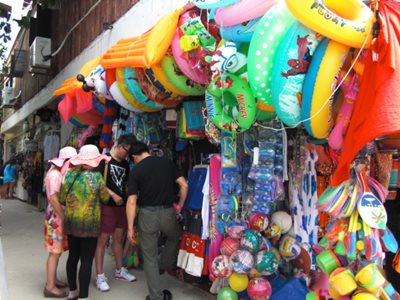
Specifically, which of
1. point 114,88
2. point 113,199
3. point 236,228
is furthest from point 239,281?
point 114,88

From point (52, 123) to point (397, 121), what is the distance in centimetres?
1223

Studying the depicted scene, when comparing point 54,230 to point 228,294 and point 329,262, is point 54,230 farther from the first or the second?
point 329,262

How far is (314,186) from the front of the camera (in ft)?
12.5

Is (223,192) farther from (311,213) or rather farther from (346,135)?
(346,135)

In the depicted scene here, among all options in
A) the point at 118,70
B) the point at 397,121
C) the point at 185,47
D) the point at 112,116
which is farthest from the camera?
the point at 112,116

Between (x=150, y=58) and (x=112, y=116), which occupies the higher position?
(x=150, y=58)

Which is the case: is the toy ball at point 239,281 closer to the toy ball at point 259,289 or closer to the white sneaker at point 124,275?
the toy ball at point 259,289

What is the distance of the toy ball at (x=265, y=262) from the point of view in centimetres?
366

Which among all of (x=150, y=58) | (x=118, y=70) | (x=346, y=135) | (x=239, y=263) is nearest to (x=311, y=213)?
(x=239, y=263)

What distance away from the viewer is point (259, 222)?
12.2 feet

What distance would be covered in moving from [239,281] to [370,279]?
1.52 m

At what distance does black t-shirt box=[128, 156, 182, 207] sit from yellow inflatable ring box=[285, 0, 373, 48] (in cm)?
232

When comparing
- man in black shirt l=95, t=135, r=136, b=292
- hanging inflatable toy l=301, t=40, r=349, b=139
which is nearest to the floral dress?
man in black shirt l=95, t=135, r=136, b=292

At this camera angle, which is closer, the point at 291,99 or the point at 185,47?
the point at 291,99
